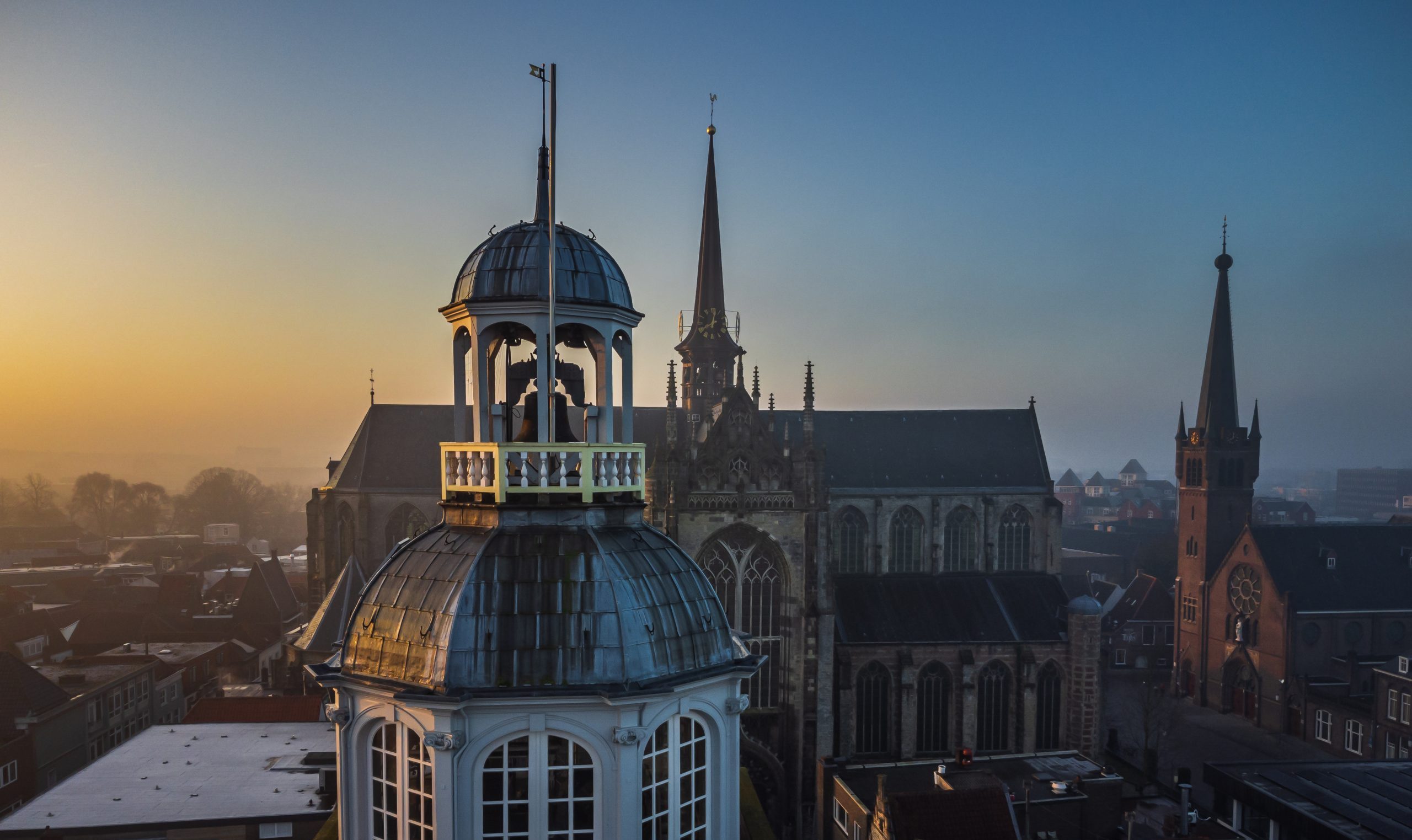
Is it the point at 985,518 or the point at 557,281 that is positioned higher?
the point at 557,281

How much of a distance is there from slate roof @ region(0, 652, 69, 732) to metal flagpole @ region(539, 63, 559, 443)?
36.9 metres

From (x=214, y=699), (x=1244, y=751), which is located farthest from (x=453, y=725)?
(x=1244, y=751)

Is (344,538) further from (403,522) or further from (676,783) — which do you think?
(676,783)

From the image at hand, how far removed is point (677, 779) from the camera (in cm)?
943

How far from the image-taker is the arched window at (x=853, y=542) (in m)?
45.7

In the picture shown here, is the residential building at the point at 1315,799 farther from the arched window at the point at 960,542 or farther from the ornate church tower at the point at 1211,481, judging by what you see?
the ornate church tower at the point at 1211,481

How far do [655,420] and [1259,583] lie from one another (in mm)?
37914

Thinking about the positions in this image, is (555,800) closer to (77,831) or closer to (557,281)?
(557,281)

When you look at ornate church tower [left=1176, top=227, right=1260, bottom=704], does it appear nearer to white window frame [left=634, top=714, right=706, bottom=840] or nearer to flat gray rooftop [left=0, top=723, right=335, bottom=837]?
flat gray rooftop [left=0, top=723, right=335, bottom=837]

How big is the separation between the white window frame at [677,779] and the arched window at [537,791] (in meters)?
0.61

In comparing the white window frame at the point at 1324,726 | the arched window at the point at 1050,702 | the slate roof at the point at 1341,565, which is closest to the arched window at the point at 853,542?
the arched window at the point at 1050,702

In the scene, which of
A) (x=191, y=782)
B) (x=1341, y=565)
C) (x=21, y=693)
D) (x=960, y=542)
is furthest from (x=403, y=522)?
(x=1341, y=565)

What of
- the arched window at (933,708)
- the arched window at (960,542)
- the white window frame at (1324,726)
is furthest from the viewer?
the white window frame at (1324,726)

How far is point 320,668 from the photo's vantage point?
9.62 metres
